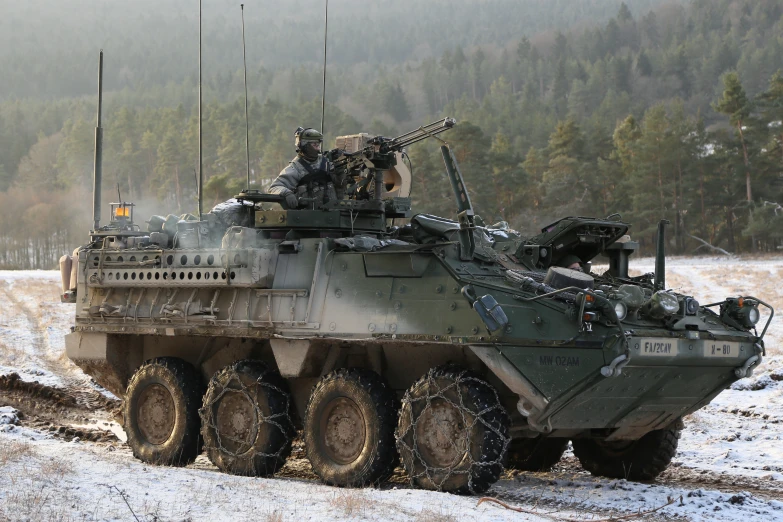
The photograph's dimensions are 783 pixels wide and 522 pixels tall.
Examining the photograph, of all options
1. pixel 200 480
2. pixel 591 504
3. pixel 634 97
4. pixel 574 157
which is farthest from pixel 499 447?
pixel 634 97

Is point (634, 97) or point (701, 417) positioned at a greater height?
point (634, 97)

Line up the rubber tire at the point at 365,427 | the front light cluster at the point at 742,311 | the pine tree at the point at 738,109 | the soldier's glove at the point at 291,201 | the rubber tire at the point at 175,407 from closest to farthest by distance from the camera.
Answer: the rubber tire at the point at 365,427
the front light cluster at the point at 742,311
the soldier's glove at the point at 291,201
the rubber tire at the point at 175,407
the pine tree at the point at 738,109

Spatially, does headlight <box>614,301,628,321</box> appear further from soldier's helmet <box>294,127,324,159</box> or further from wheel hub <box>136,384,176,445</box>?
wheel hub <box>136,384,176,445</box>

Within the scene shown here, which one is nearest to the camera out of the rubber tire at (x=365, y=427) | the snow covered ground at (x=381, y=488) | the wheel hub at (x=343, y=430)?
the snow covered ground at (x=381, y=488)

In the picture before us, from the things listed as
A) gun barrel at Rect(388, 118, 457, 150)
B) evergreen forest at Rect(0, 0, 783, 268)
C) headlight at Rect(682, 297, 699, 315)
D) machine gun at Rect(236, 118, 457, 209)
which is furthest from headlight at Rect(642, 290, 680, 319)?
evergreen forest at Rect(0, 0, 783, 268)

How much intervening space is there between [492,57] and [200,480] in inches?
6774

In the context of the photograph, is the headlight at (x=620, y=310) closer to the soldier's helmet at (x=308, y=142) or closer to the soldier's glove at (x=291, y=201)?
the soldier's glove at (x=291, y=201)

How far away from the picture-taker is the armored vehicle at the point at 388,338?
31.8 feet

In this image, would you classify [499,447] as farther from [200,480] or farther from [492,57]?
[492,57]

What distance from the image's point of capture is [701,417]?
1505 cm

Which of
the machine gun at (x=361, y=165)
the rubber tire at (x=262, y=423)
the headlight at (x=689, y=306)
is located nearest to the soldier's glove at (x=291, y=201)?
the machine gun at (x=361, y=165)

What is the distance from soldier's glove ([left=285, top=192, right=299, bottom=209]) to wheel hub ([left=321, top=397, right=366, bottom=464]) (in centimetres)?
231

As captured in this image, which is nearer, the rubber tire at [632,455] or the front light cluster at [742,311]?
the front light cluster at [742,311]

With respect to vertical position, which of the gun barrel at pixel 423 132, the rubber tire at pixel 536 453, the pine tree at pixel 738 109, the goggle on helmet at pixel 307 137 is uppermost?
the pine tree at pixel 738 109
